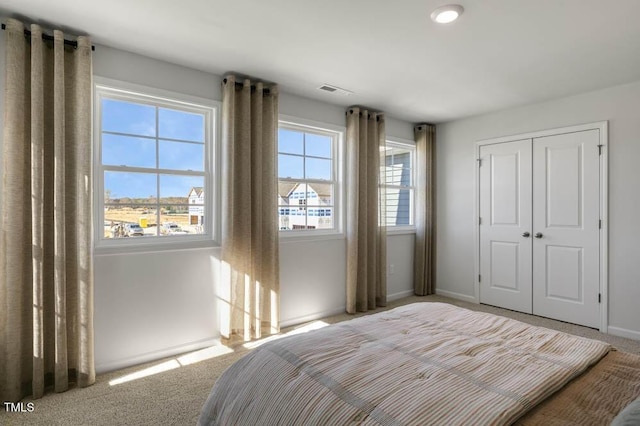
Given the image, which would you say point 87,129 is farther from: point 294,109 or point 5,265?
point 294,109

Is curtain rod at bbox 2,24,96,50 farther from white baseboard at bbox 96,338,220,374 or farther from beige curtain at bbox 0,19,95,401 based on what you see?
white baseboard at bbox 96,338,220,374

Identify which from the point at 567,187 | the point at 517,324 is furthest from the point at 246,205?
the point at 567,187

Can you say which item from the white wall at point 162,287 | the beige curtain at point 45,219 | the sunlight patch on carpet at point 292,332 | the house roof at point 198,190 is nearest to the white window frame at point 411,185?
the white wall at point 162,287

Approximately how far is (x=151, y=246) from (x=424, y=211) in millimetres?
3547

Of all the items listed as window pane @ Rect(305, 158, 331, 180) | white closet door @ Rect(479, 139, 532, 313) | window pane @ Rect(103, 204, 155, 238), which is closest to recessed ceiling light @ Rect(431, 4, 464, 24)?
window pane @ Rect(305, 158, 331, 180)

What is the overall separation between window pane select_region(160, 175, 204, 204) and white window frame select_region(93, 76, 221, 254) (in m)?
0.06

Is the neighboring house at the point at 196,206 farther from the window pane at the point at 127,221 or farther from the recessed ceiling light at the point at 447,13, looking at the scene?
the recessed ceiling light at the point at 447,13

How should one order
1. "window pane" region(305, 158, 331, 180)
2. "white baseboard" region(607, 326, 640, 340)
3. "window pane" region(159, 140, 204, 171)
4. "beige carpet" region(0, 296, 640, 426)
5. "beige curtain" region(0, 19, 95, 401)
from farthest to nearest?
1. "window pane" region(305, 158, 331, 180)
2. "white baseboard" region(607, 326, 640, 340)
3. "window pane" region(159, 140, 204, 171)
4. "beige curtain" region(0, 19, 95, 401)
5. "beige carpet" region(0, 296, 640, 426)

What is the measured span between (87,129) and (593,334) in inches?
192

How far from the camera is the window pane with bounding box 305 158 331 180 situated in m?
3.92

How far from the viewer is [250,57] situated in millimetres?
2805

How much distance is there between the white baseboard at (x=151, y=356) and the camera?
261 cm

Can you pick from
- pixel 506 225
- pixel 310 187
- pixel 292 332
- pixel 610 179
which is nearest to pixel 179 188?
pixel 310 187

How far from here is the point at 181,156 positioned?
3047 mm
